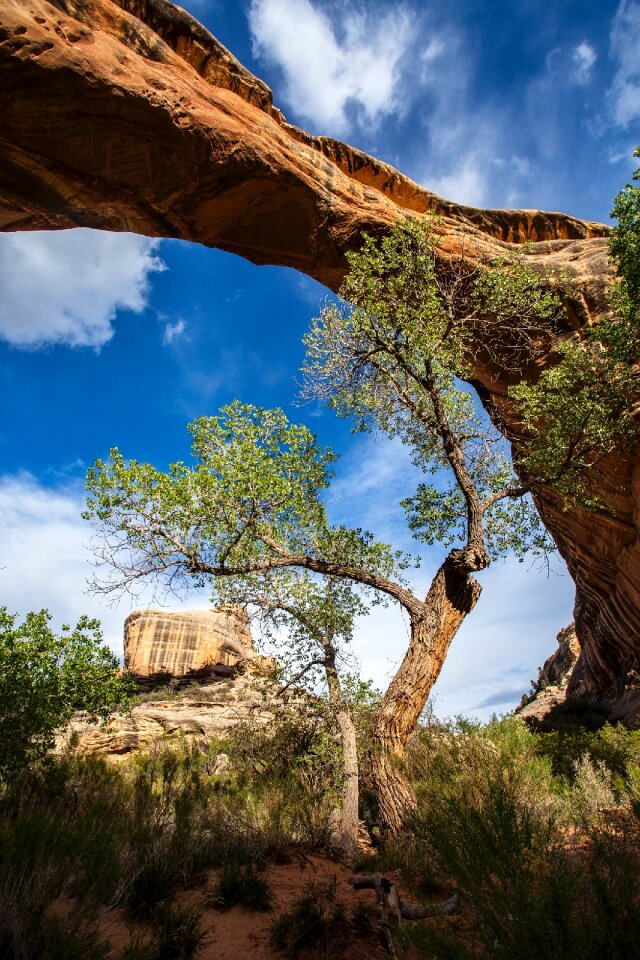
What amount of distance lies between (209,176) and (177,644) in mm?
34421

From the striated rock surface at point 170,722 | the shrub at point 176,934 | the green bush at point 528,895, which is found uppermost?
the striated rock surface at point 170,722

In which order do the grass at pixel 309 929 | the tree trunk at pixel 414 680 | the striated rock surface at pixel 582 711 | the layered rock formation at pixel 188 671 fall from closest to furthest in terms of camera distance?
1. the grass at pixel 309 929
2. the tree trunk at pixel 414 680
3. the striated rock surface at pixel 582 711
4. the layered rock formation at pixel 188 671

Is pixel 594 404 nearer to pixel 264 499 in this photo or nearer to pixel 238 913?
pixel 264 499

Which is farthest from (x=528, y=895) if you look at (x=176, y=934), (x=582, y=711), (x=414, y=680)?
Answer: (x=582, y=711)

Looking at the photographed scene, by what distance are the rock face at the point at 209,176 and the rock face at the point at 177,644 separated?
28.5 meters

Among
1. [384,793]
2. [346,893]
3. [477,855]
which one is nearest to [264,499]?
[384,793]

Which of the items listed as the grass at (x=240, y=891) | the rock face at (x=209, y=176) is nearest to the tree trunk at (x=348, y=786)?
the grass at (x=240, y=891)

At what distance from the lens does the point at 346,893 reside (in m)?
5.38

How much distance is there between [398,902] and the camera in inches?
173

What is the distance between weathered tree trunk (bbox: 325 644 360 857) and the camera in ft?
25.9

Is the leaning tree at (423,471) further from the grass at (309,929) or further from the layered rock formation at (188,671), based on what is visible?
the layered rock formation at (188,671)

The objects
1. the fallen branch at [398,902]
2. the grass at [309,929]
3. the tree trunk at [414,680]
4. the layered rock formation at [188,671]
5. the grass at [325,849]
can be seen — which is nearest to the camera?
the grass at [325,849]

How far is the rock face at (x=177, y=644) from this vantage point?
37438mm

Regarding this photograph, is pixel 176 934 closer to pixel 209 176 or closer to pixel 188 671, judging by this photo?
pixel 209 176
